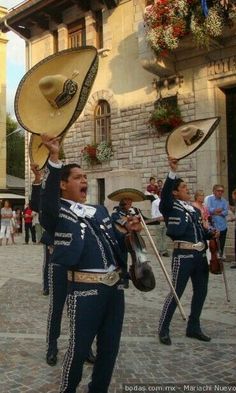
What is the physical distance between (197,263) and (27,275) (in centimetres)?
630

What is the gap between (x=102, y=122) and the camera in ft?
66.3

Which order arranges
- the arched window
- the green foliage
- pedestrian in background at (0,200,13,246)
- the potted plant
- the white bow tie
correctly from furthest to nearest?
the green foliage, the arched window, pedestrian in background at (0,200,13,246), the potted plant, the white bow tie

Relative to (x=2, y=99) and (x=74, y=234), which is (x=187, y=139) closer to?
(x=74, y=234)

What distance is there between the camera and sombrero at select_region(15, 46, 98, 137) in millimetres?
3527

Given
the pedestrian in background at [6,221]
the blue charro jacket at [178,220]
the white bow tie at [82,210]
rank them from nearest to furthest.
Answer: the white bow tie at [82,210] < the blue charro jacket at [178,220] < the pedestrian in background at [6,221]

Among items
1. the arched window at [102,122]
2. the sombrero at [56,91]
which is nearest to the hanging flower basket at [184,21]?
the arched window at [102,122]

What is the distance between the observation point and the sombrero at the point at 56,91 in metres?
3.53

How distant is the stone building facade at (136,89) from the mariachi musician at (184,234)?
8.42 meters

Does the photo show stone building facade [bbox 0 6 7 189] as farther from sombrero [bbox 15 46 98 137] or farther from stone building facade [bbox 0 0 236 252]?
sombrero [bbox 15 46 98 137]

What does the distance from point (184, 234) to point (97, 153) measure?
46.3 ft

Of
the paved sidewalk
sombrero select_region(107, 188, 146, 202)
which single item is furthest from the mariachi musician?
sombrero select_region(107, 188, 146, 202)

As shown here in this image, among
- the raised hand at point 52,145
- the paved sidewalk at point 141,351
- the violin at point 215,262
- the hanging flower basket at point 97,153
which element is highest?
the hanging flower basket at point 97,153

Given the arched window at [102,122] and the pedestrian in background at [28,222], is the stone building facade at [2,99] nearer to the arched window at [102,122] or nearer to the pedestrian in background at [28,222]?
the pedestrian in background at [28,222]

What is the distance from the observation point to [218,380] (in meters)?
4.36
